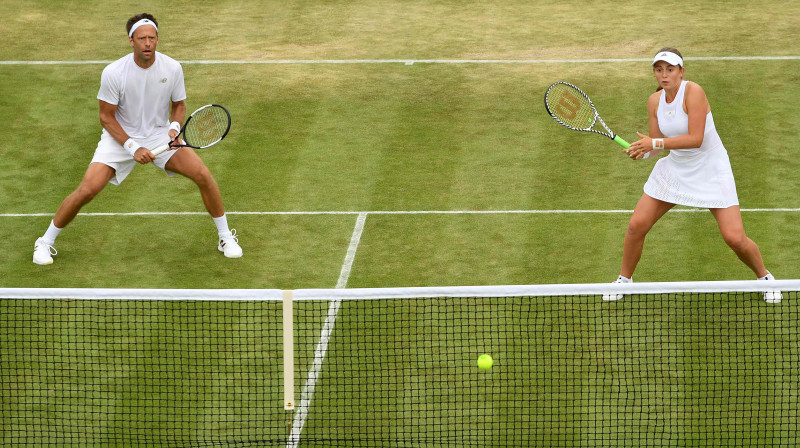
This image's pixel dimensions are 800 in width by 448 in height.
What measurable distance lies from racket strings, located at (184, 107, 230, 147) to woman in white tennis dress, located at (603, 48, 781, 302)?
364 centimetres

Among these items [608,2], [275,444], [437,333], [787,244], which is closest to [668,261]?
[787,244]

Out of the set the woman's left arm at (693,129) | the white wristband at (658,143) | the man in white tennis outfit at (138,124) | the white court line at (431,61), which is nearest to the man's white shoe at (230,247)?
the man in white tennis outfit at (138,124)

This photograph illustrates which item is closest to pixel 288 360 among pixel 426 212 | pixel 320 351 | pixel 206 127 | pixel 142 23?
pixel 320 351

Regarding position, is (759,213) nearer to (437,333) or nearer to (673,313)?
(673,313)

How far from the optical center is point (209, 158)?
13414mm

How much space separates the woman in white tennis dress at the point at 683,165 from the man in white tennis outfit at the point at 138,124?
3704 millimetres

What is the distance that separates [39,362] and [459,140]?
5.90 metres

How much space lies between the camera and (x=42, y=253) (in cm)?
1098

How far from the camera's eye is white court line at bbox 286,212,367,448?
324 inches

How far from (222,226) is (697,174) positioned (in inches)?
163

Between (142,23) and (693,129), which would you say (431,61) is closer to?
(142,23)

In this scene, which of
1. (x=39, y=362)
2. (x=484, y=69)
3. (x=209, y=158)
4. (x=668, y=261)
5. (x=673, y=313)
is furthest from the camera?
(x=484, y=69)

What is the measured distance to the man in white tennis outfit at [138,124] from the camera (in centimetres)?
1050

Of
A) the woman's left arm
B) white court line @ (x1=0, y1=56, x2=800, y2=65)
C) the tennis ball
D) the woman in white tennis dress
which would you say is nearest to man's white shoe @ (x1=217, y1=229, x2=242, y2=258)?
the tennis ball
